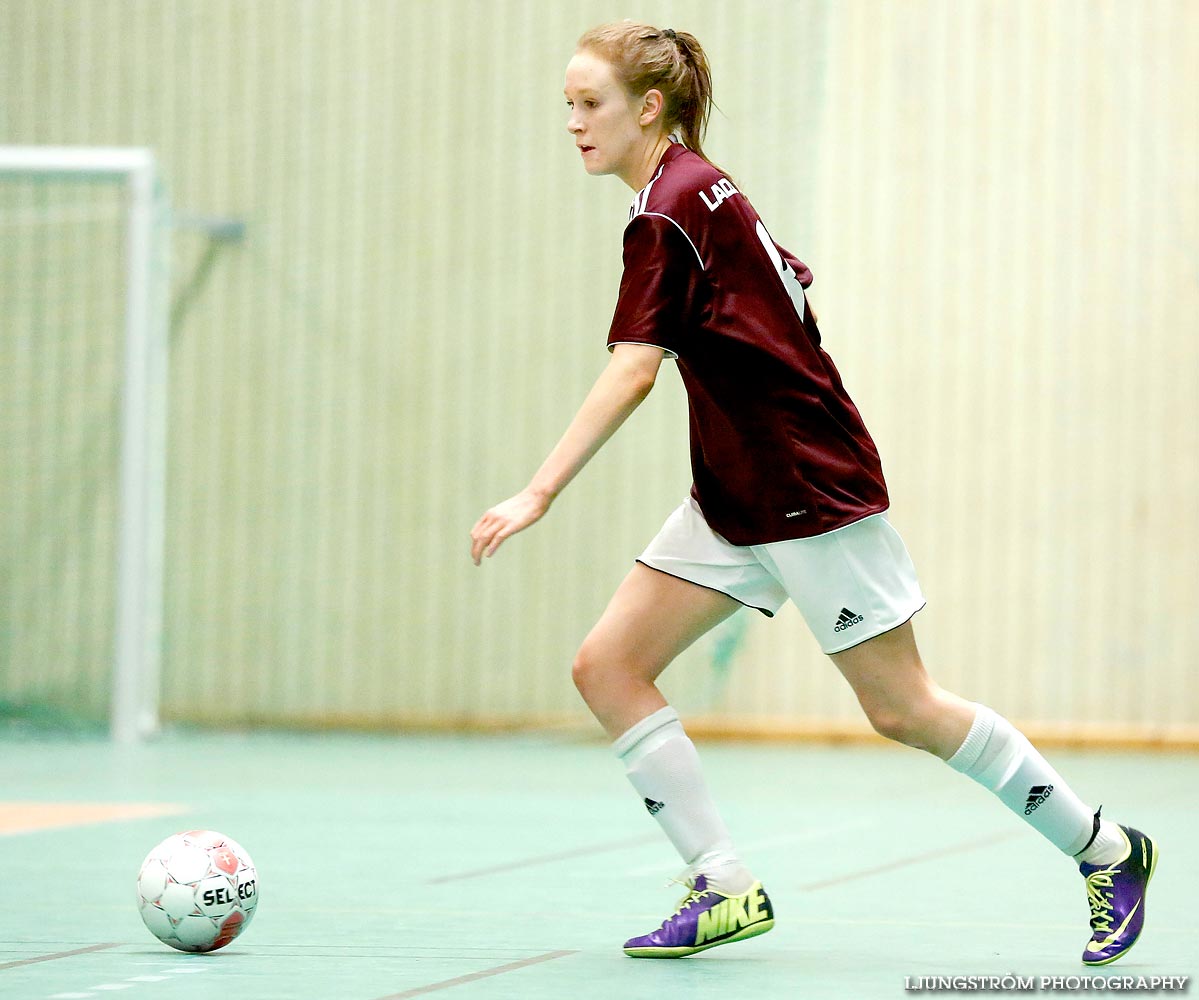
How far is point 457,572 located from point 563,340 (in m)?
1.33

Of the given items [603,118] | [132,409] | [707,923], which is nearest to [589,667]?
[707,923]

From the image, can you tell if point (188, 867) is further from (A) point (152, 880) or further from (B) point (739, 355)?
(B) point (739, 355)

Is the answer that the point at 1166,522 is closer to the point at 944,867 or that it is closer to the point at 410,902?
the point at 944,867

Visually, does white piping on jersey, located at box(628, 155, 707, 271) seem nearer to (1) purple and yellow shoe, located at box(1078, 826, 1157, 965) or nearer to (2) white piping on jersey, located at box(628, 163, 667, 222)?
(2) white piping on jersey, located at box(628, 163, 667, 222)

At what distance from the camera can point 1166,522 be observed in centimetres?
902

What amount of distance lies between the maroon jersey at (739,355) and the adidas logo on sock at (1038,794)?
0.55 m

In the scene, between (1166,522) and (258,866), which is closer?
(258,866)

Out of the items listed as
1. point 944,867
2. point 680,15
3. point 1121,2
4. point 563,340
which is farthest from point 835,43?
point 944,867

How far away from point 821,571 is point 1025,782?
1.68 feet

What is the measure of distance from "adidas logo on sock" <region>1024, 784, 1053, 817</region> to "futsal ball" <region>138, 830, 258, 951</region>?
138cm

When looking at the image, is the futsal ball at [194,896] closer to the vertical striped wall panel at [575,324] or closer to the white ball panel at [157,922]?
the white ball panel at [157,922]

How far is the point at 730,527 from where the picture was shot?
3213 mm

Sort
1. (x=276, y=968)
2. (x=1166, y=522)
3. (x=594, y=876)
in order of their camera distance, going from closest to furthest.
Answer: (x=276, y=968)
(x=594, y=876)
(x=1166, y=522)

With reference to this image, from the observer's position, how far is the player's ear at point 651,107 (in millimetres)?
3299
